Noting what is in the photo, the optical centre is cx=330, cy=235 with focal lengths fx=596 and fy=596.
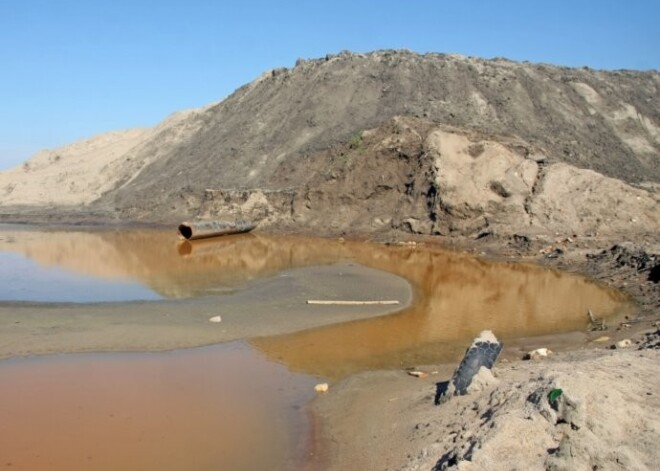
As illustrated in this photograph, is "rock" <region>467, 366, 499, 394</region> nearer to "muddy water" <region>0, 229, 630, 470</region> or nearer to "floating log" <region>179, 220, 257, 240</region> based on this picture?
"muddy water" <region>0, 229, 630, 470</region>

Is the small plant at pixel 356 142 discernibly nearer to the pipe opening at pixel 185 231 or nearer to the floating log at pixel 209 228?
the floating log at pixel 209 228

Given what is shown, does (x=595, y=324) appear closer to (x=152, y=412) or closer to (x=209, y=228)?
(x=152, y=412)

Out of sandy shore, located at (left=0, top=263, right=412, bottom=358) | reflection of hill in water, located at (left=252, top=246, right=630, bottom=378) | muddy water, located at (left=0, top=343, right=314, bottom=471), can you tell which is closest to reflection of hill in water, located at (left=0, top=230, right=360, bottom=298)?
sandy shore, located at (left=0, top=263, right=412, bottom=358)

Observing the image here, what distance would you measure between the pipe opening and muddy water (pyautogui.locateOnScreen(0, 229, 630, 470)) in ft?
23.9

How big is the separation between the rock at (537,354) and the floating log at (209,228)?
19495 millimetres

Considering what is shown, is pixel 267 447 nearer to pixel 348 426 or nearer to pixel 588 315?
pixel 348 426

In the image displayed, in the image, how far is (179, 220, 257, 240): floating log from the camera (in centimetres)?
2731

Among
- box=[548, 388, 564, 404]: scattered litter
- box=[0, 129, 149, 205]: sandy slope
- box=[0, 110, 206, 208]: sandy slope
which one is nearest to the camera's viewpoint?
box=[548, 388, 564, 404]: scattered litter

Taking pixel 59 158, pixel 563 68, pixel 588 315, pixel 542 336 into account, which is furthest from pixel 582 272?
pixel 59 158

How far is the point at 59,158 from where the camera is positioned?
5238 centimetres

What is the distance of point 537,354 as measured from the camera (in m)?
10.2

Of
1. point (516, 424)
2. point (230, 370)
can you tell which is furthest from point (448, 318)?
point (516, 424)

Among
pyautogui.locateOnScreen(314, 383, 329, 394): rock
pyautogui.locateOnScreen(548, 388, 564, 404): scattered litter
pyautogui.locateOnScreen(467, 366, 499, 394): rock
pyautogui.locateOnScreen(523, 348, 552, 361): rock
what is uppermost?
pyautogui.locateOnScreen(548, 388, 564, 404): scattered litter

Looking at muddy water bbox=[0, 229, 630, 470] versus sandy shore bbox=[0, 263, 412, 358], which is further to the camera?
sandy shore bbox=[0, 263, 412, 358]
